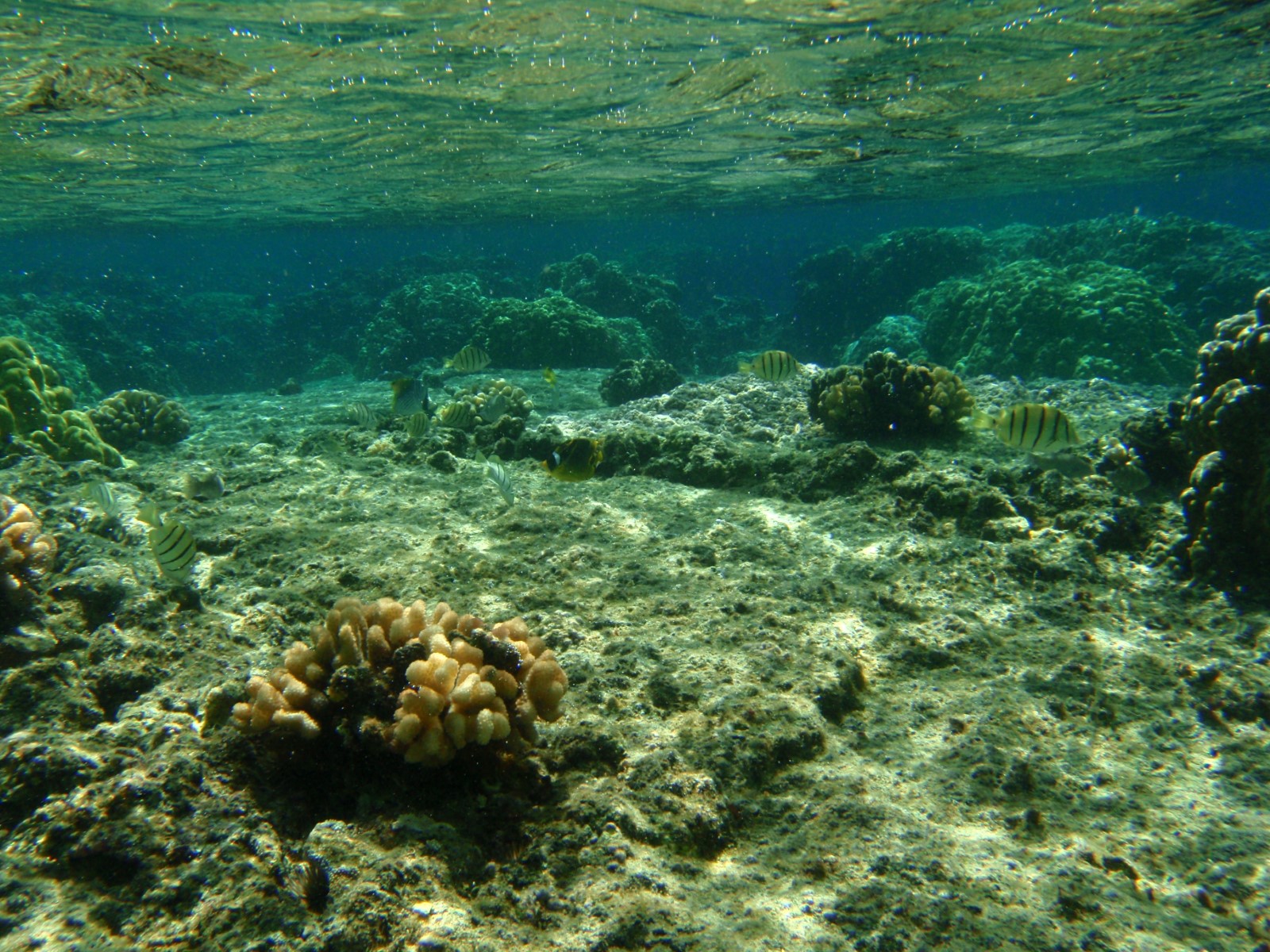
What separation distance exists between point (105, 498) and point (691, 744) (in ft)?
19.4

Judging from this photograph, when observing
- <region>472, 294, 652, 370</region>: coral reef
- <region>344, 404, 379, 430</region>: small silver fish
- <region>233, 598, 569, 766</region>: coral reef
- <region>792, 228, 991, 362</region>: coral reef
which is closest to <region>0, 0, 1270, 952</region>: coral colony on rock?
<region>233, 598, 569, 766</region>: coral reef

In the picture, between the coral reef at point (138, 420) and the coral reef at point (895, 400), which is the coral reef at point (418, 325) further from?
the coral reef at point (895, 400)

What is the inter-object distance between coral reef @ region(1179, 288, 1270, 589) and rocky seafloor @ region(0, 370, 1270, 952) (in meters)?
0.39

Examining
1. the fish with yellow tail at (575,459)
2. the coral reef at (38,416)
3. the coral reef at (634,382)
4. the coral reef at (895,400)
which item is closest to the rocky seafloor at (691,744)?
the fish with yellow tail at (575,459)

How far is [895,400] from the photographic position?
839 centimetres

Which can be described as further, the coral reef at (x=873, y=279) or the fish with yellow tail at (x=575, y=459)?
the coral reef at (x=873, y=279)

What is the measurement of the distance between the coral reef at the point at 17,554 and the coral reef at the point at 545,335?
47.7ft

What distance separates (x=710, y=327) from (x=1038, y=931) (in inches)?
1011

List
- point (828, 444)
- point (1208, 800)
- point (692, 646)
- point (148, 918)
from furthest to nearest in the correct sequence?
point (828, 444) → point (692, 646) → point (1208, 800) → point (148, 918)

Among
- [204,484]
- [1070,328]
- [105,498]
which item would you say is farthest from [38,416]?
[1070,328]

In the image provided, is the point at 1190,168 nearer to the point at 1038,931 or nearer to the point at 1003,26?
the point at 1003,26

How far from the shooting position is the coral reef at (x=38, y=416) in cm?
843

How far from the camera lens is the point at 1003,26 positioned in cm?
1291

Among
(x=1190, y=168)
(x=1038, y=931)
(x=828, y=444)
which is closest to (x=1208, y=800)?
(x=1038, y=931)
